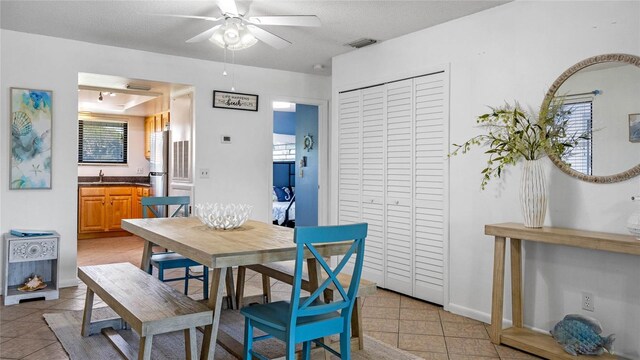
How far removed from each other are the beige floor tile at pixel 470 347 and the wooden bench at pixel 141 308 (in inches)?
63.2

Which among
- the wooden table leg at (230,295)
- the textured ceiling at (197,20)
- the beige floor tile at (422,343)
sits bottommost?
the beige floor tile at (422,343)

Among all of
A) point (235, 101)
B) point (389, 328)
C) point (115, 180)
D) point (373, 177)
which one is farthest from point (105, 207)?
point (389, 328)

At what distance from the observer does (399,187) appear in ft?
13.7

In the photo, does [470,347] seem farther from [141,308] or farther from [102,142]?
[102,142]

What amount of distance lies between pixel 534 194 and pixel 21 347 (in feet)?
11.0

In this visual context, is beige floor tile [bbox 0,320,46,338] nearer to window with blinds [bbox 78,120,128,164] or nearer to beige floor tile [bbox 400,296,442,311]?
beige floor tile [bbox 400,296,442,311]

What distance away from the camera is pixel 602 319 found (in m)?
2.77

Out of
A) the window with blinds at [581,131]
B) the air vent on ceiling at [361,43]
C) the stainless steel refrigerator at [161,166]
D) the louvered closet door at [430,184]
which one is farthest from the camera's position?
the stainless steel refrigerator at [161,166]

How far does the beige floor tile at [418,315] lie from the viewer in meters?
3.52

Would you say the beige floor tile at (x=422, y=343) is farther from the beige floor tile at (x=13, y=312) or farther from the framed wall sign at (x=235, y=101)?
the framed wall sign at (x=235, y=101)

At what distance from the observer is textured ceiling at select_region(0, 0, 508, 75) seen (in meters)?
3.40

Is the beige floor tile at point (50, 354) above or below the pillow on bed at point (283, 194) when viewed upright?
below

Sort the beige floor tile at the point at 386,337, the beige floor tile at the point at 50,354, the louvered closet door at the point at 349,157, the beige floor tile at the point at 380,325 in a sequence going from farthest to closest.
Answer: the louvered closet door at the point at 349,157 → the beige floor tile at the point at 380,325 → the beige floor tile at the point at 386,337 → the beige floor tile at the point at 50,354

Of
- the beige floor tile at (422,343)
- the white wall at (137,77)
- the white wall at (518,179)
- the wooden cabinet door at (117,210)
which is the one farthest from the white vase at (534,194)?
the wooden cabinet door at (117,210)
